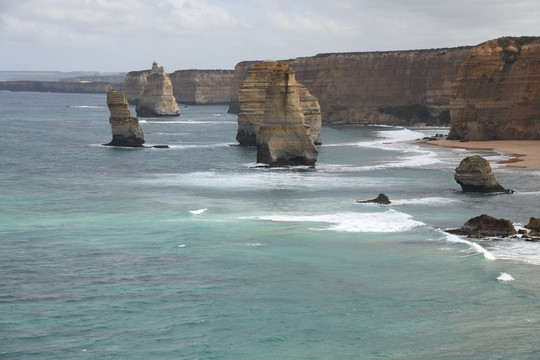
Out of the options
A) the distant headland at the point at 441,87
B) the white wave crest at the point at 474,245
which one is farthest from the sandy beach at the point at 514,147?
the white wave crest at the point at 474,245

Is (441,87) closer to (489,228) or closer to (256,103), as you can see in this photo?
(256,103)

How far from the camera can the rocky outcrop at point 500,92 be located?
82.9 m

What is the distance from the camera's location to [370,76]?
150 metres

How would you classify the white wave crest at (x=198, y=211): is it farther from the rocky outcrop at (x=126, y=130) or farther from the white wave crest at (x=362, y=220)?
the rocky outcrop at (x=126, y=130)

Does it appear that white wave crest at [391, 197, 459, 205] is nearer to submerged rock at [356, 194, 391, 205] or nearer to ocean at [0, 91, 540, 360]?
ocean at [0, 91, 540, 360]

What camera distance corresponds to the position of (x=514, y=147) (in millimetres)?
76562

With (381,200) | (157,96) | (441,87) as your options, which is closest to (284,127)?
(381,200)

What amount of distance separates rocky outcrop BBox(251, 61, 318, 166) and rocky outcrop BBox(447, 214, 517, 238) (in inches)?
1087

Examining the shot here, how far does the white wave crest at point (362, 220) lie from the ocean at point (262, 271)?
9 cm

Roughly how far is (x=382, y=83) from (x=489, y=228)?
389ft

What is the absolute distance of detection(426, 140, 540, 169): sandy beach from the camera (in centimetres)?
6253

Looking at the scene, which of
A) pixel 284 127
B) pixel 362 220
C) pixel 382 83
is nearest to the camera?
pixel 362 220

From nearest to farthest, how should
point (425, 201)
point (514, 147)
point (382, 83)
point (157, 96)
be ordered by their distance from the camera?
point (425, 201), point (514, 147), point (382, 83), point (157, 96)

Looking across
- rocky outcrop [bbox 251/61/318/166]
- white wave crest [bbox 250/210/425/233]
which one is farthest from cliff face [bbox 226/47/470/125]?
white wave crest [bbox 250/210/425/233]
